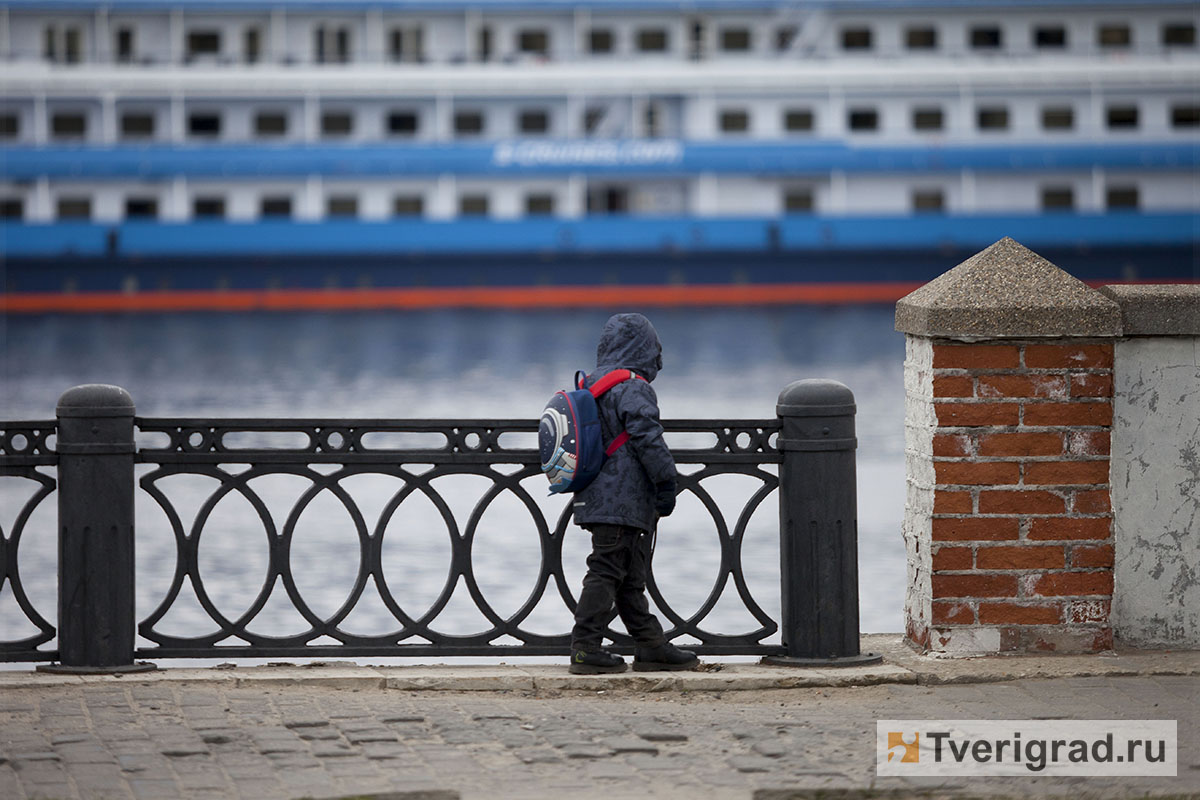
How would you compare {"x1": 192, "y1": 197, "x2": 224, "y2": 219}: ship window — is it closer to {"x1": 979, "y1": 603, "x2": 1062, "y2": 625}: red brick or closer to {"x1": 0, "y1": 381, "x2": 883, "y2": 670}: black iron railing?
{"x1": 0, "y1": 381, "x2": 883, "y2": 670}: black iron railing

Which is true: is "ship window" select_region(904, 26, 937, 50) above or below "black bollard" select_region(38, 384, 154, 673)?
above

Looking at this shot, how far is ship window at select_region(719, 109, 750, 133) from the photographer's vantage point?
4856cm

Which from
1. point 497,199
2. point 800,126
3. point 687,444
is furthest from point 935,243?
point 687,444

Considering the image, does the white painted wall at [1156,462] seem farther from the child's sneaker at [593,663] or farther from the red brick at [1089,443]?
the child's sneaker at [593,663]

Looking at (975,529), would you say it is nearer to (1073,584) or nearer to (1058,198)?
(1073,584)

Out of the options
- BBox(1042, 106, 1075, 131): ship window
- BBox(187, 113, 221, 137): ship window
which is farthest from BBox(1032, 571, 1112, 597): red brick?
BBox(187, 113, 221, 137): ship window

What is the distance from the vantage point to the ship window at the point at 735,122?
48.6 m

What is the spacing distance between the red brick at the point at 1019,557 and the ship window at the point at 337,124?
44.3m

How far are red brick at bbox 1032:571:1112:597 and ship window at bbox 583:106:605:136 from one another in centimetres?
4551

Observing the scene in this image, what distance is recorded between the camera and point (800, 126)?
4853 centimetres

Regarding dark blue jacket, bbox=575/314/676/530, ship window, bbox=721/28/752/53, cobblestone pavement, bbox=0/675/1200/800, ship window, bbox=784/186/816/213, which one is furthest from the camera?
ship window, bbox=721/28/752/53

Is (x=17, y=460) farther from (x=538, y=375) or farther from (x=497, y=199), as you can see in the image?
(x=497, y=199)

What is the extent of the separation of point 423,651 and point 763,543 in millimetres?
8753

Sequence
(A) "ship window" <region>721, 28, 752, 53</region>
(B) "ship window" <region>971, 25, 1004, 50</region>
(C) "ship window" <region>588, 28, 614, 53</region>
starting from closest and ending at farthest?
(B) "ship window" <region>971, 25, 1004, 50</region> → (C) "ship window" <region>588, 28, 614, 53</region> → (A) "ship window" <region>721, 28, 752, 53</region>
